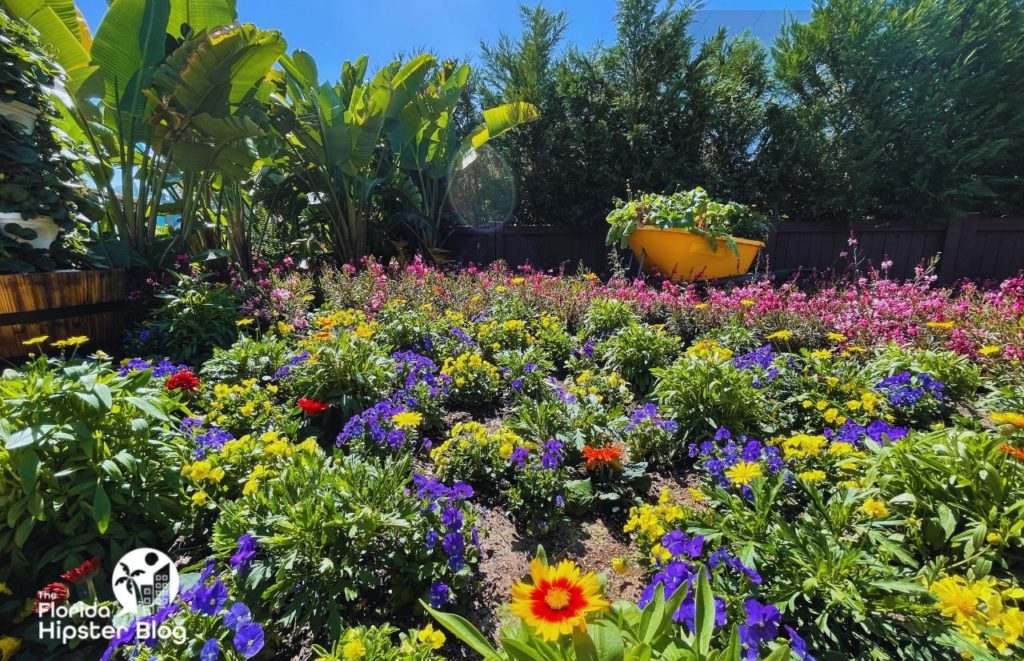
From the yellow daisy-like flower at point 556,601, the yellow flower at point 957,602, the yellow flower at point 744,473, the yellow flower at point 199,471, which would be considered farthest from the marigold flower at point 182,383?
the yellow flower at point 957,602

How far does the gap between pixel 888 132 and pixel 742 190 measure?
74.5 inches

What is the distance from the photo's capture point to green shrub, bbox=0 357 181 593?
1.43 m

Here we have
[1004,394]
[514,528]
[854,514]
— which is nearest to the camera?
[854,514]

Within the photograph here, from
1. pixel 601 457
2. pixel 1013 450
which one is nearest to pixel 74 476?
pixel 601 457

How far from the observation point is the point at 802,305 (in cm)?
362

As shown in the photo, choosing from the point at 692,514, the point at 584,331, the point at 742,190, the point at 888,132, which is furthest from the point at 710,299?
the point at 888,132

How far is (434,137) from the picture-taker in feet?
25.3

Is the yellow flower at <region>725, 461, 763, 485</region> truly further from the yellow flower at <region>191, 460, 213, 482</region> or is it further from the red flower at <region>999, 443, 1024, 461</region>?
the yellow flower at <region>191, 460, 213, 482</region>

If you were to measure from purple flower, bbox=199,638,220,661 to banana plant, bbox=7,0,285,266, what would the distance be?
15.0 feet

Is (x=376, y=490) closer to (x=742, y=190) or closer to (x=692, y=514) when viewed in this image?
(x=692, y=514)

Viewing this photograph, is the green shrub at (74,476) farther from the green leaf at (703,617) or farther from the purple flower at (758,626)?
the purple flower at (758,626)

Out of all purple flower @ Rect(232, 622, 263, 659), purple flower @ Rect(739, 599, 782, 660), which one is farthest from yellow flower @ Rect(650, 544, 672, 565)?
purple flower @ Rect(232, 622, 263, 659)

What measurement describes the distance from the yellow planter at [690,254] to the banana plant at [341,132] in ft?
12.7

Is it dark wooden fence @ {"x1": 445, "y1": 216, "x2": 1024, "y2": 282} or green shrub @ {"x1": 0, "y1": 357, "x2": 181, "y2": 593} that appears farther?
dark wooden fence @ {"x1": 445, "y1": 216, "x2": 1024, "y2": 282}
